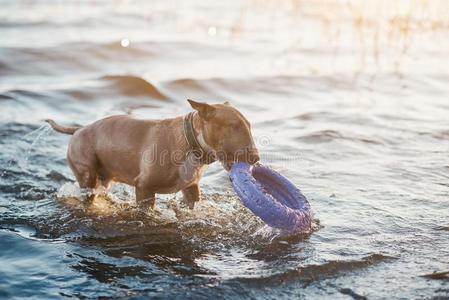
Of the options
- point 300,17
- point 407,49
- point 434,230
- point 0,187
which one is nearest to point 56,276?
point 0,187

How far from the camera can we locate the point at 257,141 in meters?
10.6

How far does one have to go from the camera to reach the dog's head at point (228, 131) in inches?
264

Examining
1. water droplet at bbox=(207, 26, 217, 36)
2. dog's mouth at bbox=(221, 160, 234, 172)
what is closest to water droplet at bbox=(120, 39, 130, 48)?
water droplet at bbox=(207, 26, 217, 36)

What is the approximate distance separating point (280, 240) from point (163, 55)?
10223mm

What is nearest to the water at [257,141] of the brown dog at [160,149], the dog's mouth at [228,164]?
the brown dog at [160,149]

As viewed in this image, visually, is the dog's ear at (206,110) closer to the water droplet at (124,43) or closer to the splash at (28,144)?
the splash at (28,144)

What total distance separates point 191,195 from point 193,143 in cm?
95

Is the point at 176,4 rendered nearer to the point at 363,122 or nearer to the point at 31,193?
the point at 363,122

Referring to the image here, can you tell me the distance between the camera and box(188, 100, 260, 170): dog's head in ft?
22.0

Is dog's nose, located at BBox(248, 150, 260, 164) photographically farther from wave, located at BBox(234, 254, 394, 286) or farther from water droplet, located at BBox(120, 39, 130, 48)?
water droplet, located at BBox(120, 39, 130, 48)

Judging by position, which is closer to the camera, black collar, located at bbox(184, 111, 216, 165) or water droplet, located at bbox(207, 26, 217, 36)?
black collar, located at bbox(184, 111, 216, 165)

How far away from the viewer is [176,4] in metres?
22.8

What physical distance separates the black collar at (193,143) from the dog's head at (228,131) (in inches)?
9.7

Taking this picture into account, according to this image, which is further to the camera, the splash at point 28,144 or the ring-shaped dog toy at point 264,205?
the splash at point 28,144
